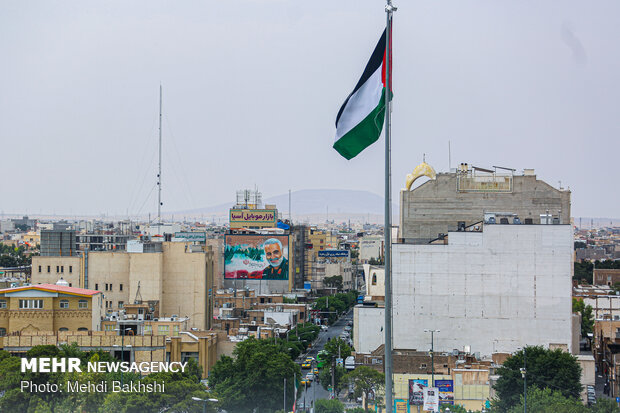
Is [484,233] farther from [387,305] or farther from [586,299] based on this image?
[387,305]

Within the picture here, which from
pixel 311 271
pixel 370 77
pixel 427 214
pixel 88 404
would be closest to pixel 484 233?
pixel 427 214

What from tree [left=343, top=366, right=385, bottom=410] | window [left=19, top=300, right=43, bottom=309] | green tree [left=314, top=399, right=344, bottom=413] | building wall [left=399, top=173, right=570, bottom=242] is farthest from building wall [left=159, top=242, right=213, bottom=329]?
green tree [left=314, top=399, right=344, bottom=413]

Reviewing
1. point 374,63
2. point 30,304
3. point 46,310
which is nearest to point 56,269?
point 30,304

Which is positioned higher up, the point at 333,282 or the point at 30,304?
the point at 30,304

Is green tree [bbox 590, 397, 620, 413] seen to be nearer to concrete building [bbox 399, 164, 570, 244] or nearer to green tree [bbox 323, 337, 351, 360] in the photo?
green tree [bbox 323, 337, 351, 360]

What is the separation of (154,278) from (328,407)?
44665 mm

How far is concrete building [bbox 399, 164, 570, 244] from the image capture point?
94.2 m

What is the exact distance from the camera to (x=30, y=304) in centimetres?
7162

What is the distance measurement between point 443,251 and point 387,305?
58.0m

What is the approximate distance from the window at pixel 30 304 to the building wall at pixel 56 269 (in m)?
34.0

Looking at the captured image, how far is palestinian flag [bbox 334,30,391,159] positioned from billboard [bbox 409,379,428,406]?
40.8 metres

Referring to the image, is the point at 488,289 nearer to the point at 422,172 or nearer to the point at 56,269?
the point at 422,172

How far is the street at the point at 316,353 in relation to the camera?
2833 inches

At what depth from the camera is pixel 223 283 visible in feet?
504
